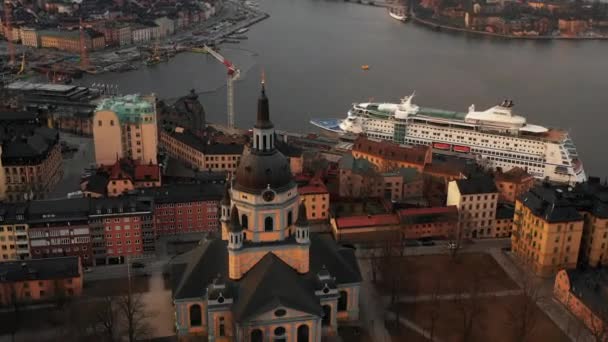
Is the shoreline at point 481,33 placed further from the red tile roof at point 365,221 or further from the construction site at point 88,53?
the red tile roof at point 365,221

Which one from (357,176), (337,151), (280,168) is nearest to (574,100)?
(337,151)

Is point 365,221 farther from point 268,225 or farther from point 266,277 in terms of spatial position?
point 266,277

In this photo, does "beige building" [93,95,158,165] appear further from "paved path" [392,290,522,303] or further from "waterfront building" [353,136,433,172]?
"paved path" [392,290,522,303]

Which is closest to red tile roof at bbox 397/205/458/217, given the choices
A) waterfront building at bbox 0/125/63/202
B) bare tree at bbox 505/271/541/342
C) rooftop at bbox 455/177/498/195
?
rooftop at bbox 455/177/498/195

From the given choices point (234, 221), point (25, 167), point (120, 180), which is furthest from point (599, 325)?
point (25, 167)

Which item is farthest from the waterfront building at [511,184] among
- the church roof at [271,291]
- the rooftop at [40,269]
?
the rooftop at [40,269]

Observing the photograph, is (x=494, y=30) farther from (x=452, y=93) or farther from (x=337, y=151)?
(x=337, y=151)
